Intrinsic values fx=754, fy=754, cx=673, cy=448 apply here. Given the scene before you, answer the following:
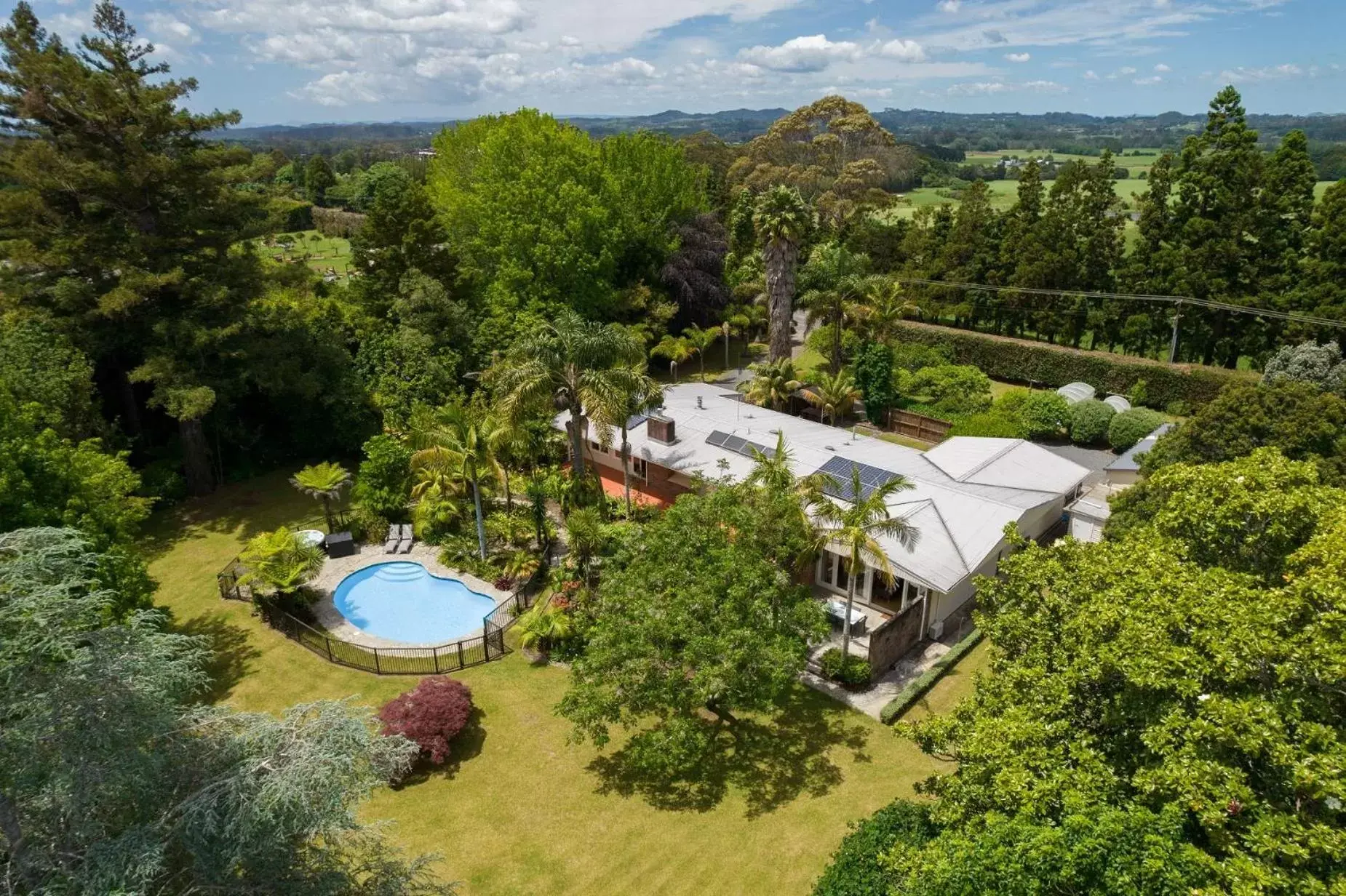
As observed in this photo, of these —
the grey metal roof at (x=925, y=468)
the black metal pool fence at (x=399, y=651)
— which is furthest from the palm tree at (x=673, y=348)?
the black metal pool fence at (x=399, y=651)

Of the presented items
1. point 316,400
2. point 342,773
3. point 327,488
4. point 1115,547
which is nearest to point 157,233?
point 316,400

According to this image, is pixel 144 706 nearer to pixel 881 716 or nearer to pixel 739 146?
pixel 881 716

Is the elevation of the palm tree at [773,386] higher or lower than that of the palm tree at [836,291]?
lower

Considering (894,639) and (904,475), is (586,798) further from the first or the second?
(904,475)

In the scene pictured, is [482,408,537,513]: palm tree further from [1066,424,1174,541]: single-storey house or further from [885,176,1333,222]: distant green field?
[885,176,1333,222]: distant green field

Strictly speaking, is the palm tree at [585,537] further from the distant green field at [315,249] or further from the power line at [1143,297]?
the distant green field at [315,249]
